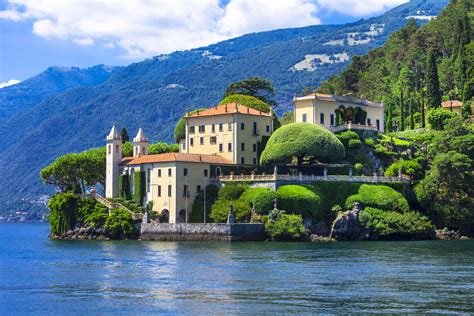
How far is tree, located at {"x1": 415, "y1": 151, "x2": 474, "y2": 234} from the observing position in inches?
3625

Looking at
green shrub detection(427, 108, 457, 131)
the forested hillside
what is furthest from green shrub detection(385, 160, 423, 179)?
the forested hillside

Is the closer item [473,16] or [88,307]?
[88,307]

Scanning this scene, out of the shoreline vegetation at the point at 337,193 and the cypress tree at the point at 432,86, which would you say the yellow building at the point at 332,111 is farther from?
the cypress tree at the point at 432,86

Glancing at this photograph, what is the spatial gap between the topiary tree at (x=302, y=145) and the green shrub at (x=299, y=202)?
680 cm

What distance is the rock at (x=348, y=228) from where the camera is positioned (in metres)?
87.1

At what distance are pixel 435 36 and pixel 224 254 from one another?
9779 cm

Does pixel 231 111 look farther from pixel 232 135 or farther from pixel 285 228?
pixel 285 228

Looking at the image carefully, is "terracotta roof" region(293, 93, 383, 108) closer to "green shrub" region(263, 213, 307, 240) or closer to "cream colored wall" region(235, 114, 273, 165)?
"cream colored wall" region(235, 114, 273, 165)

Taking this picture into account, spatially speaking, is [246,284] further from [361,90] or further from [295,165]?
[361,90]

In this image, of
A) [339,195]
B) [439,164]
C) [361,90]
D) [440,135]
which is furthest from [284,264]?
[361,90]

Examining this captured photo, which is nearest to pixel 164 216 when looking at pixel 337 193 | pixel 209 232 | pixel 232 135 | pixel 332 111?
pixel 209 232

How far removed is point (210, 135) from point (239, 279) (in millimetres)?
50171

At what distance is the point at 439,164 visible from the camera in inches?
3642

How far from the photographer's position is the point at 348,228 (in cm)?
8744
